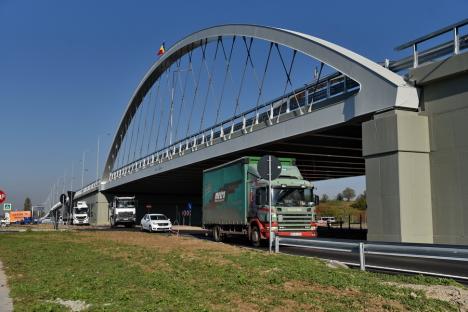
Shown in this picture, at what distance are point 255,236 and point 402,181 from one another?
7130 mm

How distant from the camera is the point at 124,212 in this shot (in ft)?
181

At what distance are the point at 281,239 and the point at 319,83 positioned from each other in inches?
394

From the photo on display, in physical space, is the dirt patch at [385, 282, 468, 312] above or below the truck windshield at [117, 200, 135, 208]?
below

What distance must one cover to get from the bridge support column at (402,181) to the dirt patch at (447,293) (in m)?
9.20

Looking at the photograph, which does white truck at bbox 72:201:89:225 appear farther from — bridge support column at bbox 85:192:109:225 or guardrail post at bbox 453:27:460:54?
guardrail post at bbox 453:27:460:54

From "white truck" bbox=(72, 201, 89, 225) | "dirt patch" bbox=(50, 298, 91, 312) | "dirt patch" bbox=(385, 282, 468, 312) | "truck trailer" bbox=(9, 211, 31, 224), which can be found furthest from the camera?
"truck trailer" bbox=(9, 211, 31, 224)

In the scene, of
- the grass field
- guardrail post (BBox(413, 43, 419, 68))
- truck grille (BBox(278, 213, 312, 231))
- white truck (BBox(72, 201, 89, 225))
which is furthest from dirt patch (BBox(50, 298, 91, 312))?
white truck (BBox(72, 201, 89, 225))

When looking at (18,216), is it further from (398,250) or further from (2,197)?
(398,250)

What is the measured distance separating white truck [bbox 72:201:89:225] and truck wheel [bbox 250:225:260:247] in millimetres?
57402

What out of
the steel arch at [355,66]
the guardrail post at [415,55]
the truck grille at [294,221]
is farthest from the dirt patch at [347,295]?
the guardrail post at [415,55]

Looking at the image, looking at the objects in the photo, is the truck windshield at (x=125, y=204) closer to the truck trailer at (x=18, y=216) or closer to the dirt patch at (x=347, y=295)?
the truck trailer at (x=18, y=216)

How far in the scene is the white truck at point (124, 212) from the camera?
181 ft

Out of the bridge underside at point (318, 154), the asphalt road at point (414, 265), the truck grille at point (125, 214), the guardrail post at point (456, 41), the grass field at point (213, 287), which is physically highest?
the guardrail post at point (456, 41)

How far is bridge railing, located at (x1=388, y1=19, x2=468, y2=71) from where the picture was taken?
16641 mm
